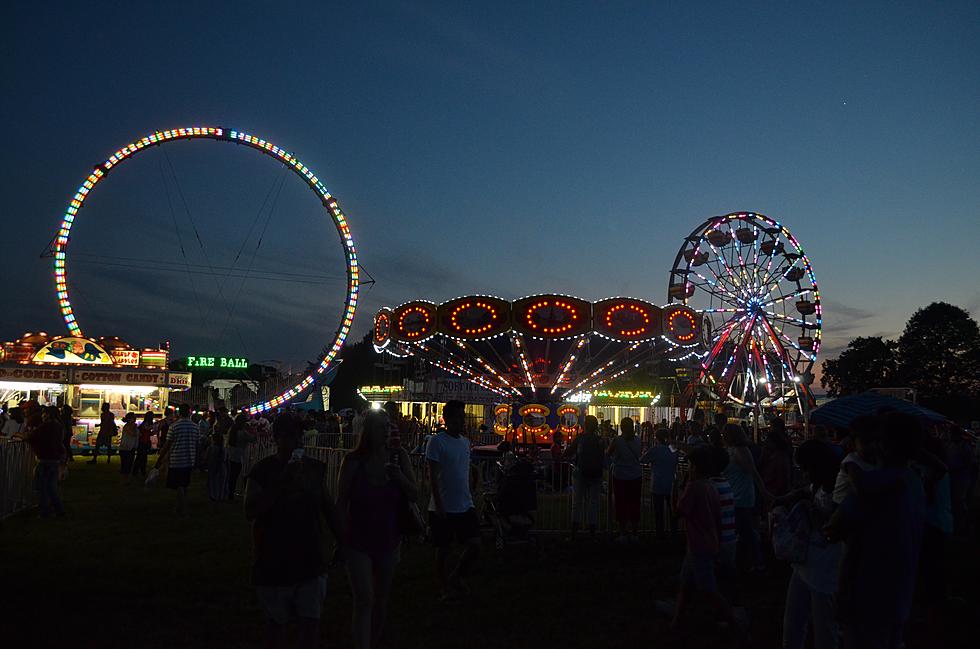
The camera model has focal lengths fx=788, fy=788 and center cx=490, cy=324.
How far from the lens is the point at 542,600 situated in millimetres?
6566

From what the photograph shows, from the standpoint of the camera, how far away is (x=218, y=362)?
5678 centimetres

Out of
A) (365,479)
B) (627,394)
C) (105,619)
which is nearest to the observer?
(365,479)

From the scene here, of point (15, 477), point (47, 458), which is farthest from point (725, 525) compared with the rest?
point (15, 477)

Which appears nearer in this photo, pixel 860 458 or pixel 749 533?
pixel 860 458

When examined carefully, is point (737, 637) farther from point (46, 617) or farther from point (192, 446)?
point (192, 446)

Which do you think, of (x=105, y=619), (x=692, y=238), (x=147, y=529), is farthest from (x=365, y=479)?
(x=692, y=238)

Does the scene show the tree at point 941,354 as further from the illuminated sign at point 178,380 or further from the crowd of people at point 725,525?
the crowd of people at point 725,525

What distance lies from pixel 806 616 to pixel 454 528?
2774 millimetres

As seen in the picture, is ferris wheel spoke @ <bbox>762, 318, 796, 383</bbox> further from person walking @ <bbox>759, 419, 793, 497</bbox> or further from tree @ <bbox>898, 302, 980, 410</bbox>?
person walking @ <bbox>759, 419, 793, 497</bbox>

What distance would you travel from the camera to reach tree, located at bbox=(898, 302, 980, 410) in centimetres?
5084

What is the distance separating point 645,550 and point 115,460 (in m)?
17.5

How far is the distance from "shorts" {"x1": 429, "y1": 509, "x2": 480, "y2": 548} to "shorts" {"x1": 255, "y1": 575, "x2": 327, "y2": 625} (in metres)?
2.43

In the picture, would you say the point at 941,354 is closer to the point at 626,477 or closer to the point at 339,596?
the point at 626,477

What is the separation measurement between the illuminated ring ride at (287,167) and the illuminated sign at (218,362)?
30.1 meters
